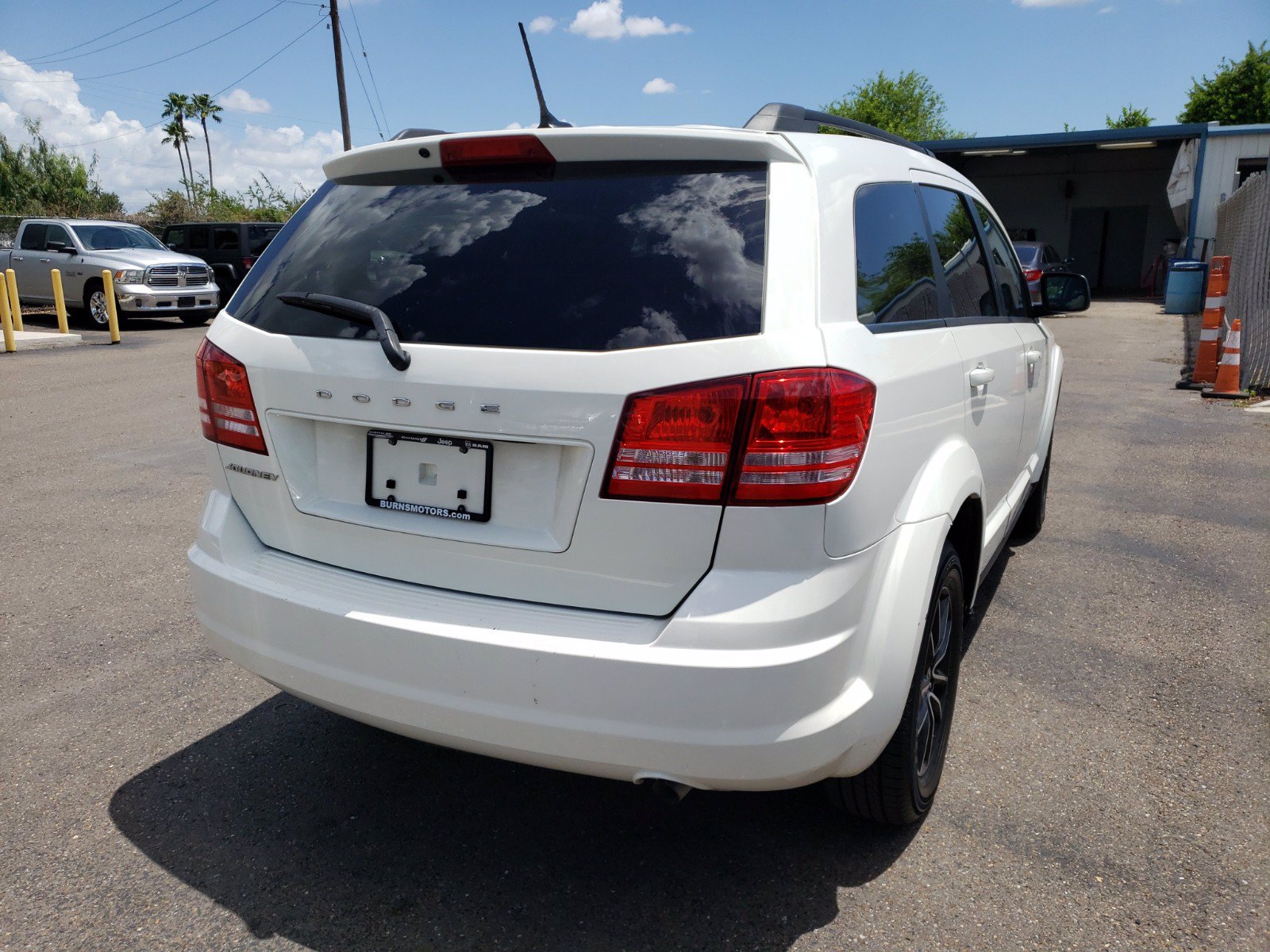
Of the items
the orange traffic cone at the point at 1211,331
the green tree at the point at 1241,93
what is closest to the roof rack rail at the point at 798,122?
the orange traffic cone at the point at 1211,331

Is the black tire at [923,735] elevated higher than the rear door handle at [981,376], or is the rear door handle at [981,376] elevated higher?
the rear door handle at [981,376]

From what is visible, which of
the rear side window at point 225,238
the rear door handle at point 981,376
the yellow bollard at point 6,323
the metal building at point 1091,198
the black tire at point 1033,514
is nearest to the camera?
the rear door handle at point 981,376

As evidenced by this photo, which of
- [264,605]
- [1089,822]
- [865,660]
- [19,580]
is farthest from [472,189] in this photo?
[19,580]

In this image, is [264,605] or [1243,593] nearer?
[264,605]

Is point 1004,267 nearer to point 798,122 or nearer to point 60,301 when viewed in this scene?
point 798,122

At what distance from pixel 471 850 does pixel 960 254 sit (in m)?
2.49

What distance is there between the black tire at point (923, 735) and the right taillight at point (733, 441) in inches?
24.6

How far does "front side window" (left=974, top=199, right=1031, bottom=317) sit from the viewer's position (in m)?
3.92

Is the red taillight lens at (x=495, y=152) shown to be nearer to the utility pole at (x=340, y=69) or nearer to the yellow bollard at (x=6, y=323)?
the yellow bollard at (x=6, y=323)

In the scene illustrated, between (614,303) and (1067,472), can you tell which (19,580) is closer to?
(614,303)

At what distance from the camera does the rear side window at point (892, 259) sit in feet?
7.82

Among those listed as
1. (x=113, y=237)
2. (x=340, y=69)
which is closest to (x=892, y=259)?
(x=113, y=237)

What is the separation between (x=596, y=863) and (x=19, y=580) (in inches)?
136

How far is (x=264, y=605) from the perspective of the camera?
2.37 meters
